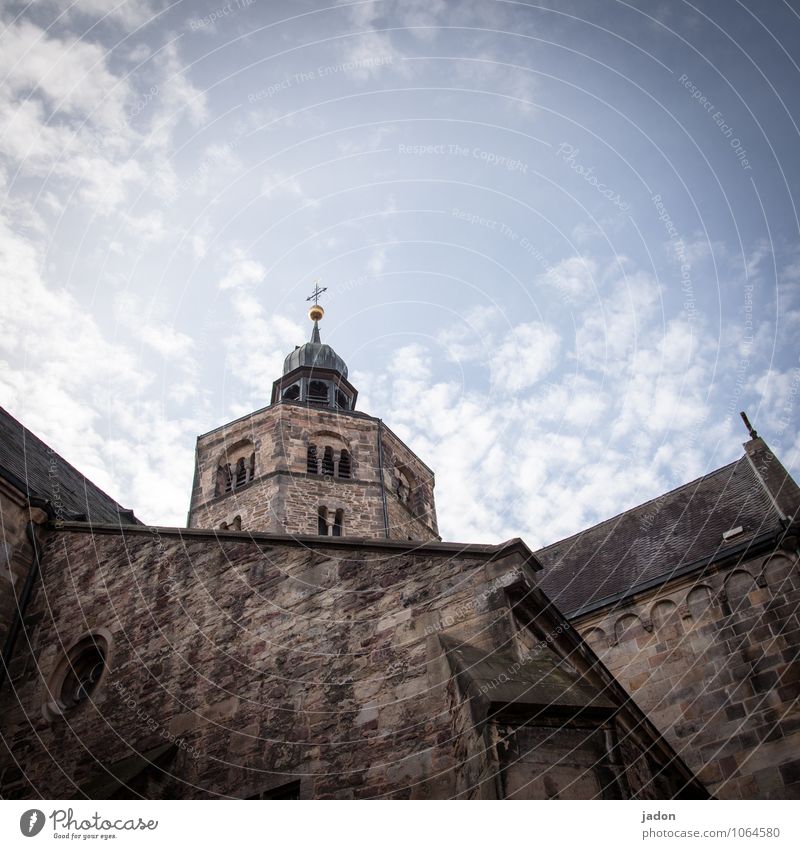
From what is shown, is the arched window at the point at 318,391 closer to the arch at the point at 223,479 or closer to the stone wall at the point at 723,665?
the arch at the point at 223,479

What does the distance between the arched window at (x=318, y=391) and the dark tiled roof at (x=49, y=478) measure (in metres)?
10.5

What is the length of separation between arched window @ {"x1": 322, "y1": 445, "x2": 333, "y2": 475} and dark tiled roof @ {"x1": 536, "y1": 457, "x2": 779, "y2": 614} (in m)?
7.09

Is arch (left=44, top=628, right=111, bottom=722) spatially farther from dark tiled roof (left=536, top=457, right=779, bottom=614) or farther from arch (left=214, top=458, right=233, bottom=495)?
arch (left=214, top=458, right=233, bottom=495)

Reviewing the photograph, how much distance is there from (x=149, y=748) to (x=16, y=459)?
7682mm

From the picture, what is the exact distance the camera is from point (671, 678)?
14094 mm

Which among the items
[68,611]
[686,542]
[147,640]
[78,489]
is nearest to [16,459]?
[78,489]

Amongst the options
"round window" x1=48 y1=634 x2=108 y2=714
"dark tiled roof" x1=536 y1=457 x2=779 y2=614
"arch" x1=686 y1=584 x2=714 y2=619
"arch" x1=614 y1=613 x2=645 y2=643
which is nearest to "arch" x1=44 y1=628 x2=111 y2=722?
"round window" x1=48 y1=634 x2=108 y2=714

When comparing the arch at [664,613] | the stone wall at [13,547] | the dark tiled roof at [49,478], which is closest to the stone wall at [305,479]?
the dark tiled roof at [49,478]

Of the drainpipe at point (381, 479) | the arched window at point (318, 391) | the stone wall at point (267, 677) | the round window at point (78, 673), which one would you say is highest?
the arched window at point (318, 391)

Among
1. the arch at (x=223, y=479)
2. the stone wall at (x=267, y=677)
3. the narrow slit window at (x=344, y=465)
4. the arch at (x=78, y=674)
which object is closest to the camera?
the stone wall at (x=267, y=677)

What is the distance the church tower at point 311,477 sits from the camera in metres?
22.5

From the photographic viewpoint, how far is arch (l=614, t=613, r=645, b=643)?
49.6 feet

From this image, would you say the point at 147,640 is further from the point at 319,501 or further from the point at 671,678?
the point at 319,501
